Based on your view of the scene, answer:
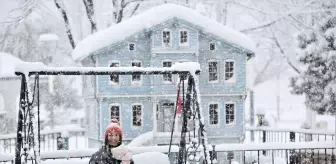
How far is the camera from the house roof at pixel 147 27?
60.6ft

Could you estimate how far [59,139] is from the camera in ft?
50.4

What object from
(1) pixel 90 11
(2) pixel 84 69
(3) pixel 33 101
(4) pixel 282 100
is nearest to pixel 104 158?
(3) pixel 33 101

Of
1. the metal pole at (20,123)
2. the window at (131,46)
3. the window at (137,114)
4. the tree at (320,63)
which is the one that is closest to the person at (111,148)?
the metal pole at (20,123)

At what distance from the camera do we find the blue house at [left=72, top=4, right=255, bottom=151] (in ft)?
61.7

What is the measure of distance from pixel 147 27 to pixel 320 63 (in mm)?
7505

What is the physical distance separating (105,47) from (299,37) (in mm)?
8651

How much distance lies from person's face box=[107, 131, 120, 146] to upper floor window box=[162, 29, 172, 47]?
13389 mm

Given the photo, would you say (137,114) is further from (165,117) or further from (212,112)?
(212,112)

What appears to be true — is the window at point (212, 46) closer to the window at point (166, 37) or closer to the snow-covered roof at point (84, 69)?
the window at point (166, 37)

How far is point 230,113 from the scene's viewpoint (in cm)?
2042

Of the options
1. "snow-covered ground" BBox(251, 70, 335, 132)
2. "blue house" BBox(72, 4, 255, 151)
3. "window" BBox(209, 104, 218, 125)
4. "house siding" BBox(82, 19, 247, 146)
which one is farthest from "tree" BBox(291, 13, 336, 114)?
"snow-covered ground" BBox(251, 70, 335, 132)

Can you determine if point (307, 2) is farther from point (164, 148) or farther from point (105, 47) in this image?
point (164, 148)

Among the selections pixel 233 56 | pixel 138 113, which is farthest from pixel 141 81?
pixel 233 56

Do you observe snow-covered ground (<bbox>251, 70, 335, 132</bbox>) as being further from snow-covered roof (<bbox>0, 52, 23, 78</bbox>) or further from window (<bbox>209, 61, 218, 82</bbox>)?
snow-covered roof (<bbox>0, 52, 23, 78</bbox>)
